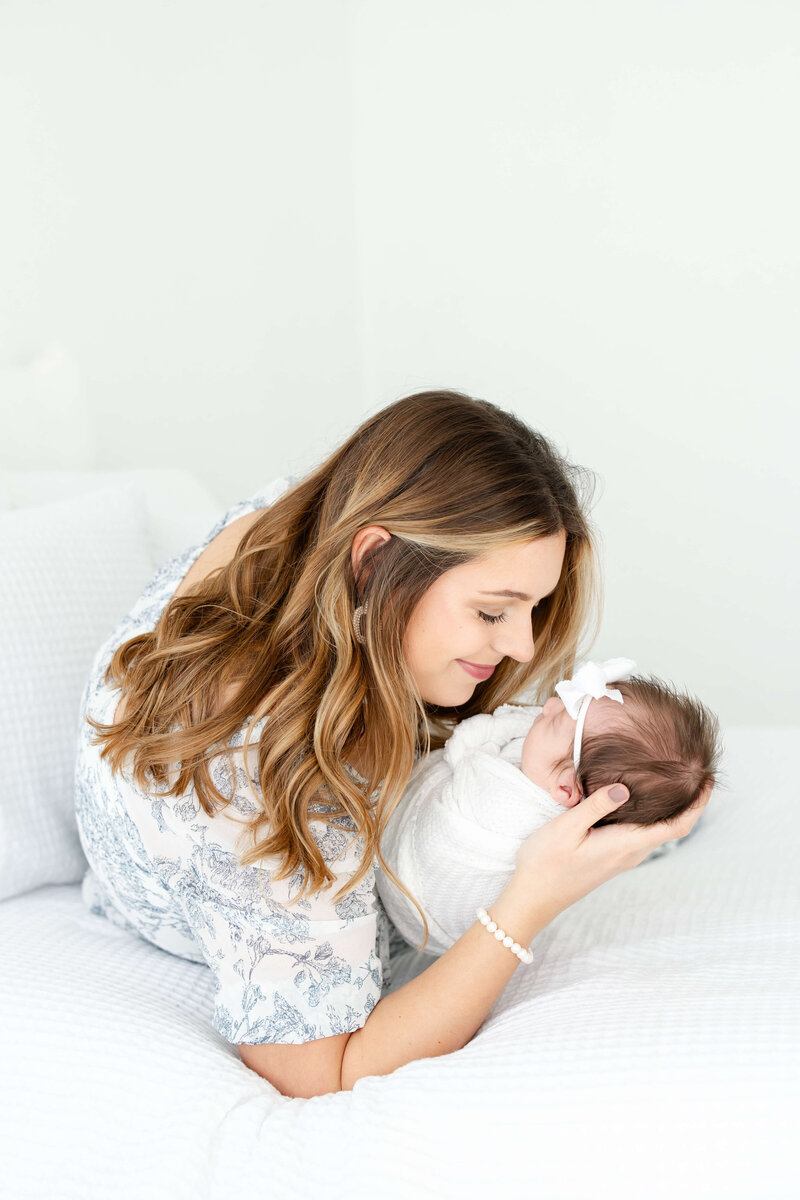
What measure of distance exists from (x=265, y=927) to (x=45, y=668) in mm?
579

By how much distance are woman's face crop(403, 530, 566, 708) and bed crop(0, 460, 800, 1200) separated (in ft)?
1.21

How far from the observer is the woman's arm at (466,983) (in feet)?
3.34

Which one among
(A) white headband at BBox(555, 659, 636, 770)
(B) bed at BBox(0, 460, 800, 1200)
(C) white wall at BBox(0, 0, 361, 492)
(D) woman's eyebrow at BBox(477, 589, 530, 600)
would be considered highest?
(C) white wall at BBox(0, 0, 361, 492)

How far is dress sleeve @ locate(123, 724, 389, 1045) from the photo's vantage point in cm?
101

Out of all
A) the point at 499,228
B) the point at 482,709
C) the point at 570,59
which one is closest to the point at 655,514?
the point at 499,228

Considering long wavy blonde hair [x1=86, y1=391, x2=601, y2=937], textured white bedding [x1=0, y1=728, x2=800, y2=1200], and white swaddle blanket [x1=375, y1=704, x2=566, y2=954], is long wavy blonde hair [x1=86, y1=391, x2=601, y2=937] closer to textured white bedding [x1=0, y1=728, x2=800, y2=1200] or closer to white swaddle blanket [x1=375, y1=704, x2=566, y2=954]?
white swaddle blanket [x1=375, y1=704, x2=566, y2=954]

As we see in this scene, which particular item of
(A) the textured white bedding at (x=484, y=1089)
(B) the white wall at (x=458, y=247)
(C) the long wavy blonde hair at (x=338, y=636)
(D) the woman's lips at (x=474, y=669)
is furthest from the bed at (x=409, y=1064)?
(B) the white wall at (x=458, y=247)

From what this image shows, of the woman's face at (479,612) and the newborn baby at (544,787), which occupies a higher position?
the woman's face at (479,612)

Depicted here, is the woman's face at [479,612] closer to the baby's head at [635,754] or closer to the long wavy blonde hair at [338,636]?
the long wavy blonde hair at [338,636]

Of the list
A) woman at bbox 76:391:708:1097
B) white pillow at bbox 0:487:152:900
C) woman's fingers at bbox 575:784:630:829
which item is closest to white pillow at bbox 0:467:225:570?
white pillow at bbox 0:487:152:900

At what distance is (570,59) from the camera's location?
2391 millimetres

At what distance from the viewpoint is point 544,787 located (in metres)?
1.21

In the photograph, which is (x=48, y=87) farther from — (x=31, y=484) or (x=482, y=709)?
(x=482, y=709)

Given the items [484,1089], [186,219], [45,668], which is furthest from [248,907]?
[186,219]
